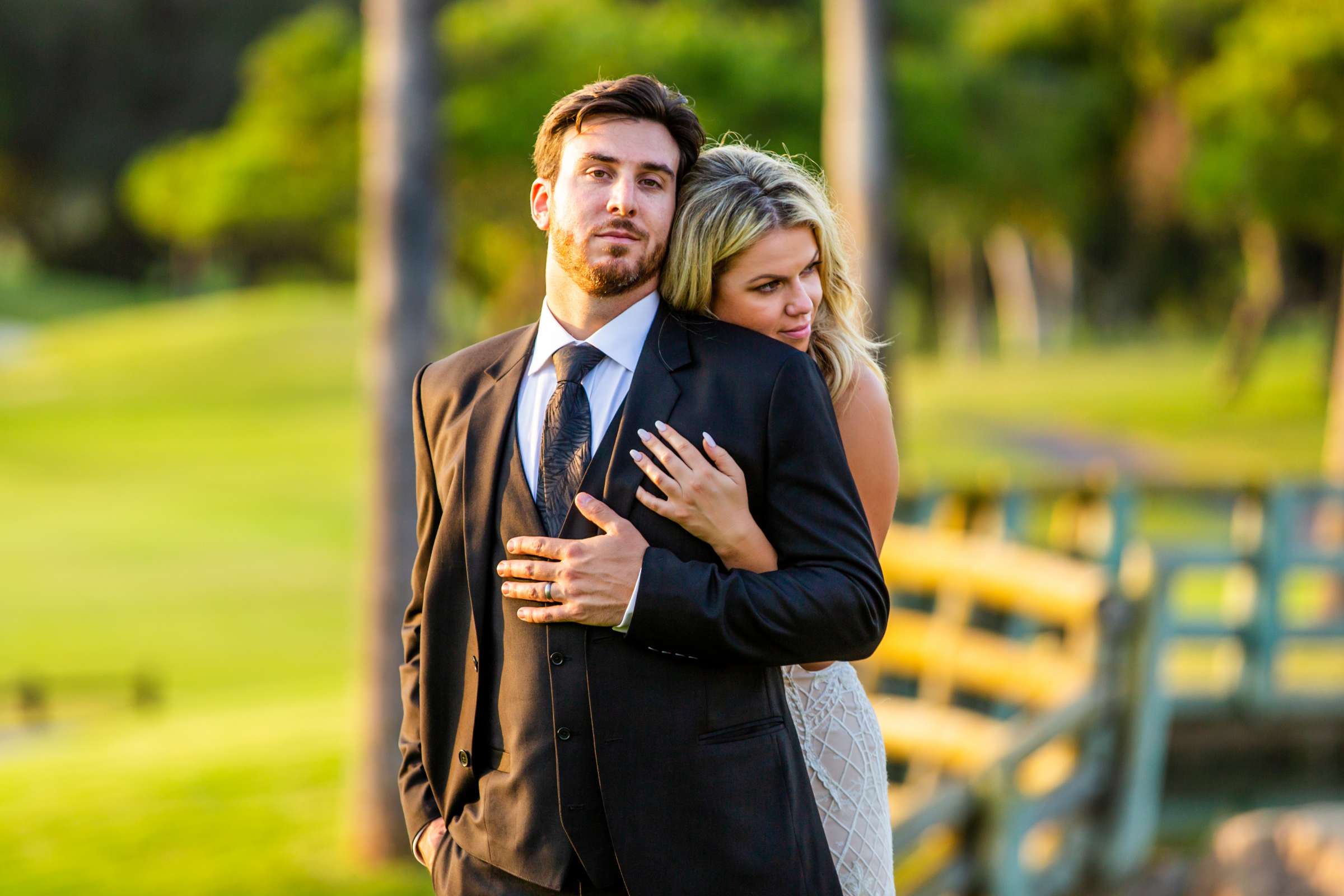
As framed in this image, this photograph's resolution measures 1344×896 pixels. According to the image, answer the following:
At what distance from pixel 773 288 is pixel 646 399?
0.34 meters

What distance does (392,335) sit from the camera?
799cm

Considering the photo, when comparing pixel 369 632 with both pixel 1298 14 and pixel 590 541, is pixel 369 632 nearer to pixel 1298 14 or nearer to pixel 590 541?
pixel 590 541

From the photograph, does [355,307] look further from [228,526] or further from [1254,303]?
[1254,303]

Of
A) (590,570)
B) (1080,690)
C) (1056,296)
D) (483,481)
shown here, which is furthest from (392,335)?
(1056,296)

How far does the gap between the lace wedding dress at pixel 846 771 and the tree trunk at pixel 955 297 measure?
2701 centimetres

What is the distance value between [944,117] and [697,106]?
3433 mm

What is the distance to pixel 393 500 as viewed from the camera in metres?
8.09

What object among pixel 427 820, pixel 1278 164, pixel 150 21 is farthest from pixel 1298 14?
pixel 150 21

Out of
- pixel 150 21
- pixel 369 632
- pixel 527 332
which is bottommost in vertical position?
pixel 369 632

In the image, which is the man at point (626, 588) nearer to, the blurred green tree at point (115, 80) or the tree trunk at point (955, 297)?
the tree trunk at point (955, 297)

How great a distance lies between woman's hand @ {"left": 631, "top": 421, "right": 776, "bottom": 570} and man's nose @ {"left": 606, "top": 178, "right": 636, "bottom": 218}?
37 cm

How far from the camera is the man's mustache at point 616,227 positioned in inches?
99.8

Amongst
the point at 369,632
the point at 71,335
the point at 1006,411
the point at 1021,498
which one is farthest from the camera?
the point at 71,335

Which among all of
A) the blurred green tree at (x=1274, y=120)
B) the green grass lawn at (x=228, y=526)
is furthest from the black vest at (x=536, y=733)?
the blurred green tree at (x=1274, y=120)
